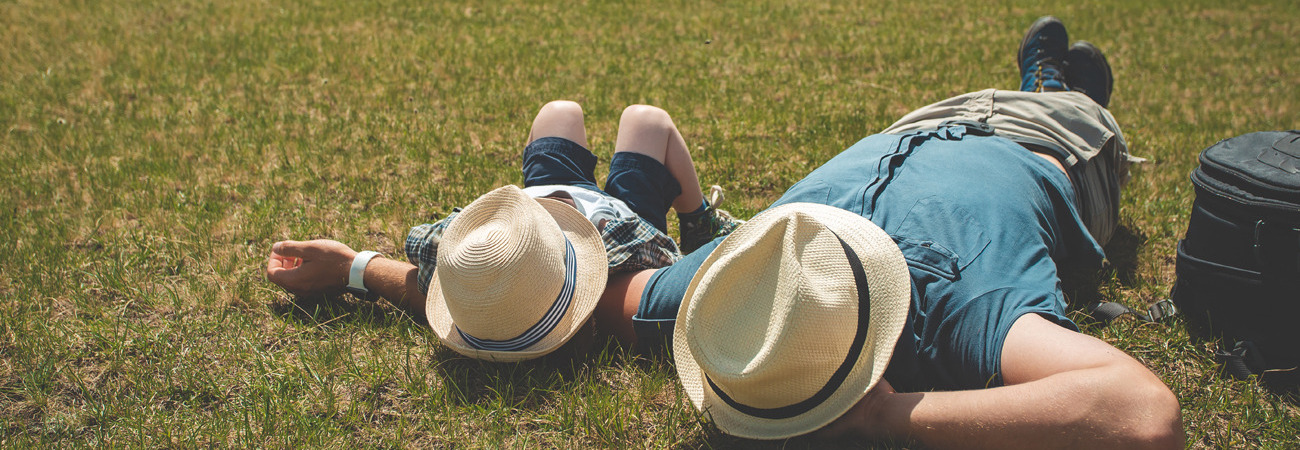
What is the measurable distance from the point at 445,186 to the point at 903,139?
250 centimetres

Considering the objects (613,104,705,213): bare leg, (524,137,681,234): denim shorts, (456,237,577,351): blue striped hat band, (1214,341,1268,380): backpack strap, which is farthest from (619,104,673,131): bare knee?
(1214,341,1268,380): backpack strap

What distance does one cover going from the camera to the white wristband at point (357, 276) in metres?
3.06

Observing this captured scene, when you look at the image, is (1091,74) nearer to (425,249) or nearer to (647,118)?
(647,118)

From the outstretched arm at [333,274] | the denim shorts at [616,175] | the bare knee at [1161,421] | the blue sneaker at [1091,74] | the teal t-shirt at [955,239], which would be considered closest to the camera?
the bare knee at [1161,421]

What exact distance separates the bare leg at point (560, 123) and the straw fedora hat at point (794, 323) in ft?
5.22

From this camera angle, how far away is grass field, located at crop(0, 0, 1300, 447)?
2564 mm

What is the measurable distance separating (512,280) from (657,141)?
4.11ft

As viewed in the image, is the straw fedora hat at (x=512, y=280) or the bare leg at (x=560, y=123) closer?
the straw fedora hat at (x=512, y=280)

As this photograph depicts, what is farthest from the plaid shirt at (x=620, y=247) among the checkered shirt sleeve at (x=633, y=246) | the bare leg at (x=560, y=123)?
the bare leg at (x=560, y=123)

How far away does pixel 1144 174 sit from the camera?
4.42 metres

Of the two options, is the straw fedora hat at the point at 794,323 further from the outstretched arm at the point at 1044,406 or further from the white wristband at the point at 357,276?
the white wristband at the point at 357,276

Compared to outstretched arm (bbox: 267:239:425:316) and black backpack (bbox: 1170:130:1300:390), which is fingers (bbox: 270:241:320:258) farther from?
black backpack (bbox: 1170:130:1300:390)

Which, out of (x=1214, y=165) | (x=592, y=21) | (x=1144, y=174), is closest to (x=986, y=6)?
(x=592, y=21)

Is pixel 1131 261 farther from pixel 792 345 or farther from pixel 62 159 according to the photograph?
pixel 62 159
